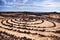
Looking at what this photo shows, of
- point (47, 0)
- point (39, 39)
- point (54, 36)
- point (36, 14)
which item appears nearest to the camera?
point (39, 39)

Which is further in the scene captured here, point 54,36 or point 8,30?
point 8,30

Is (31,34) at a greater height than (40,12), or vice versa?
(40,12)

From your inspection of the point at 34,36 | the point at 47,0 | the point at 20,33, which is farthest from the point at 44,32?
the point at 47,0

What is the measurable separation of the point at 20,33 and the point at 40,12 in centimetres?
221

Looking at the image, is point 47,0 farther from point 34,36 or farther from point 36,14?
point 34,36

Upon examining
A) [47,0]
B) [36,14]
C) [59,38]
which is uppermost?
[47,0]

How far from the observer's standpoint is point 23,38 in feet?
9.49

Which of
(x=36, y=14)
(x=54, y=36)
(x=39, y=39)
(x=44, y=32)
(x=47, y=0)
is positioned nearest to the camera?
(x=39, y=39)

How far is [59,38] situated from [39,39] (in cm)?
44

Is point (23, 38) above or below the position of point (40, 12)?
below

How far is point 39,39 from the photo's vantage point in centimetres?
285

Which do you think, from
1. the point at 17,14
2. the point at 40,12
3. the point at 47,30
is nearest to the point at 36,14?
the point at 40,12

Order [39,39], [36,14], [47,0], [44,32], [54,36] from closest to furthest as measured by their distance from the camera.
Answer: [39,39]
[54,36]
[44,32]
[47,0]
[36,14]

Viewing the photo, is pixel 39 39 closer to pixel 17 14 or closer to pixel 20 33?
pixel 20 33
